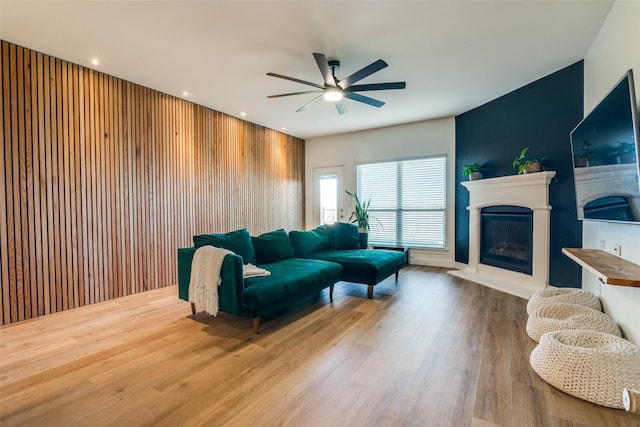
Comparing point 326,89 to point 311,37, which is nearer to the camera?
point 311,37

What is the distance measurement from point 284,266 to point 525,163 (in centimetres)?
357

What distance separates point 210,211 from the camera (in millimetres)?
5113

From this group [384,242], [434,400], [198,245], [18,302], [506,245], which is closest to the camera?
[434,400]

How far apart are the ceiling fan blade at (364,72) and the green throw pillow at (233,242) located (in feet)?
6.70

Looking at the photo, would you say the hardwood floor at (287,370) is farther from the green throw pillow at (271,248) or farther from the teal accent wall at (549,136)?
the teal accent wall at (549,136)

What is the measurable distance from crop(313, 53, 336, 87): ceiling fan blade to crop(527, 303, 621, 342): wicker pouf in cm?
298

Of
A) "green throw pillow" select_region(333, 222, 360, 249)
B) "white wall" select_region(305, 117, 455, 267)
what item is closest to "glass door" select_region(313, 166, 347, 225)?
"white wall" select_region(305, 117, 455, 267)

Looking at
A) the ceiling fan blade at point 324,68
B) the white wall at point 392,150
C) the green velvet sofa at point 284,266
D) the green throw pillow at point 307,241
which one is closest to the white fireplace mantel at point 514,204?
the white wall at point 392,150

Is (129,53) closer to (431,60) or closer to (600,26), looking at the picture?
(431,60)

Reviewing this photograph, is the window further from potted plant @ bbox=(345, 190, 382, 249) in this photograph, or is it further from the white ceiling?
the white ceiling

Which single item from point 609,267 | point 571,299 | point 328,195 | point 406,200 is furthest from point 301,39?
point 328,195

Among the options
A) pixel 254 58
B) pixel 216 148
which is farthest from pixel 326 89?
pixel 216 148

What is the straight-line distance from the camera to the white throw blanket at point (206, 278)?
2805 millimetres

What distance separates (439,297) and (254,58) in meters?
3.65
